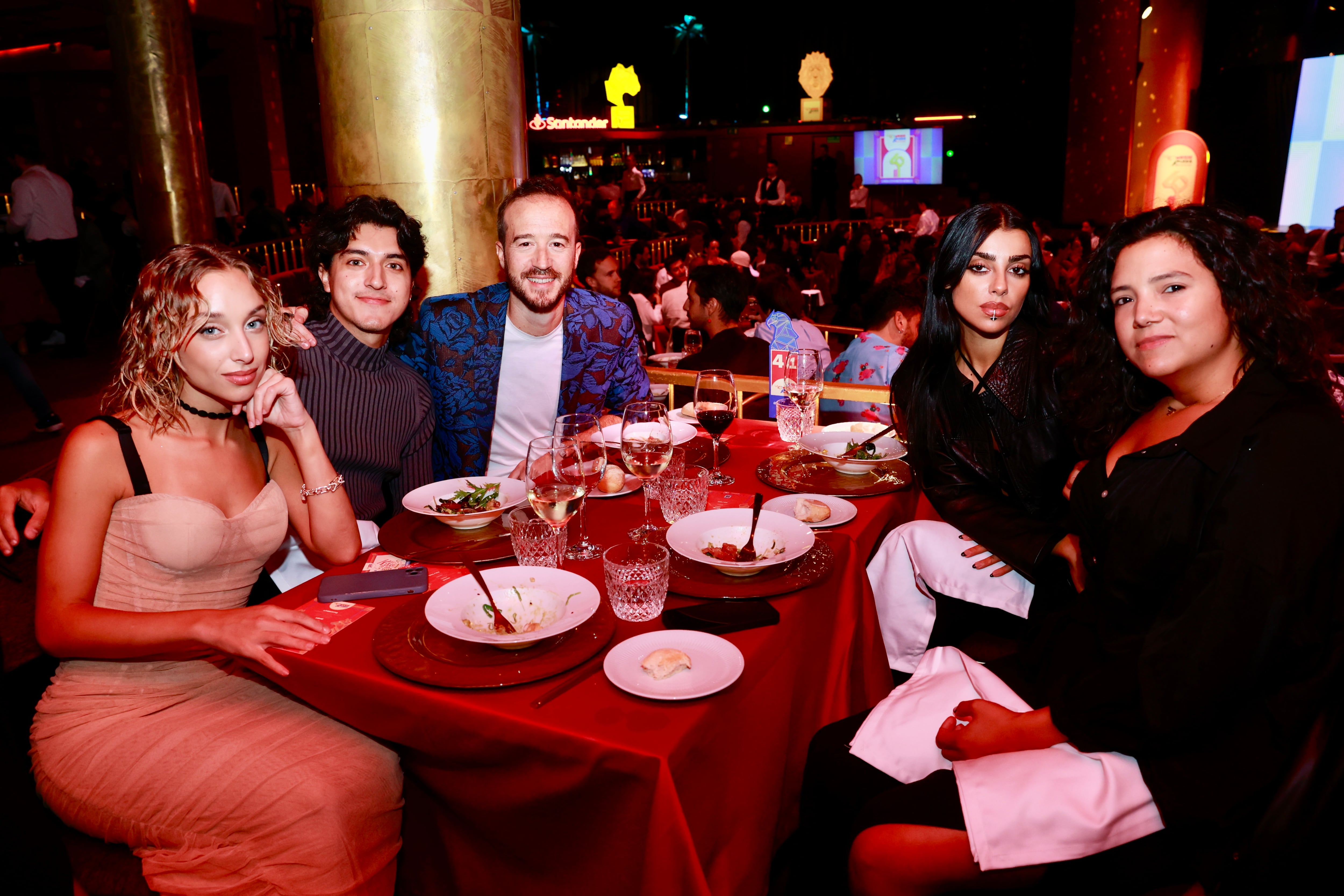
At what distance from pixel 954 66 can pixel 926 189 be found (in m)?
3.26

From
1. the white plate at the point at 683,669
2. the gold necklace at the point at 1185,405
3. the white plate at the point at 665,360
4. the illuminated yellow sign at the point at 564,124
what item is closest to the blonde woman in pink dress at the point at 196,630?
the white plate at the point at 683,669

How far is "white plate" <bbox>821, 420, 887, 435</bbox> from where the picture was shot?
2621mm

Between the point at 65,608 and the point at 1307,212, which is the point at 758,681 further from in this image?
the point at 1307,212

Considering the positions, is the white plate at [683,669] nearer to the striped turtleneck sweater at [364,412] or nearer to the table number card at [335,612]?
the table number card at [335,612]

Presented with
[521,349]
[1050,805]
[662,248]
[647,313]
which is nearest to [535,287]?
[521,349]

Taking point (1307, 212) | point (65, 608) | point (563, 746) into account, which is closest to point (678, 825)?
point (563, 746)

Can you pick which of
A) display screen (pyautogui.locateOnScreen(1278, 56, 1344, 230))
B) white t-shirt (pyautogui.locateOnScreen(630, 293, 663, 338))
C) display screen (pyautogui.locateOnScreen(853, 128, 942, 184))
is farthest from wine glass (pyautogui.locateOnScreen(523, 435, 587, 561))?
display screen (pyautogui.locateOnScreen(853, 128, 942, 184))

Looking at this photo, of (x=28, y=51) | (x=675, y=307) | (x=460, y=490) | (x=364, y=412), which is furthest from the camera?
(x=28, y=51)

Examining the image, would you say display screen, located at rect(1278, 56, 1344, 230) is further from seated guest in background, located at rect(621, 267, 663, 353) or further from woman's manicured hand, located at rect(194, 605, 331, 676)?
woman's manicured hand, located at rect(194, 605, 331, 676)

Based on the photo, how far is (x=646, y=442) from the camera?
1.75 metres

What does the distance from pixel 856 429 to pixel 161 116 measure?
360 inches

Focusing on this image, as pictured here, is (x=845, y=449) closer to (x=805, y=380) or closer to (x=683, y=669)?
(x=805, y=380)

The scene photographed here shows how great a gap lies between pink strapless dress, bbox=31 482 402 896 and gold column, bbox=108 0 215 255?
326 inches

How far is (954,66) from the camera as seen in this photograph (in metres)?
22.5
